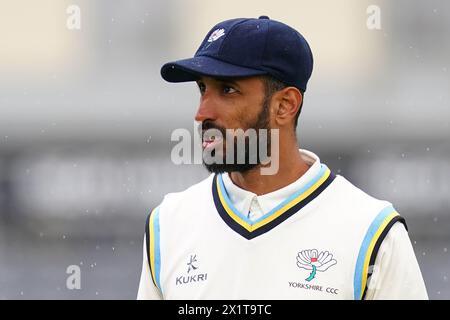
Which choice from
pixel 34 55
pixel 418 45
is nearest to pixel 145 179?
pixel 34 55

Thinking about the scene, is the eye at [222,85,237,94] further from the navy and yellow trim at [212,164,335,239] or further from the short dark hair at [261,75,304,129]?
the navy and yellow trim at [212,164,335,239]

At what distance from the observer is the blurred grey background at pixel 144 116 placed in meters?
8.59

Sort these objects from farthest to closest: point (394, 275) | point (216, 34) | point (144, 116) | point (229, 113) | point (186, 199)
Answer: point (144, 116)
point (186, 199)
point (216, 34)
point (229, 113)
point (394, 275)

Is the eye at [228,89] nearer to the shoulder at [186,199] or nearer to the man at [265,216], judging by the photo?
the man at [265,216]

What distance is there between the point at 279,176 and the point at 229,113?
25 centimetres

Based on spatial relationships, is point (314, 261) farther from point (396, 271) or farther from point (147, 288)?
point (147, 288)

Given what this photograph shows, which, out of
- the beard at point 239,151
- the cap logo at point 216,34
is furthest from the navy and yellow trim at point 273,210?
the cap logo at point 216,34

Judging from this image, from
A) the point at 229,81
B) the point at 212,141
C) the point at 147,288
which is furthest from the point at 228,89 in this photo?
the point at 147,288

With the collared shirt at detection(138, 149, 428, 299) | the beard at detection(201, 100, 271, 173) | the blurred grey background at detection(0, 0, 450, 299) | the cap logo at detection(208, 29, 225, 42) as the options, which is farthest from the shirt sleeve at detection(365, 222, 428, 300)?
the blurred grey background at detection(0, 0, 450, 299)

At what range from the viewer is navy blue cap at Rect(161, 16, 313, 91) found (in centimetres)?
311

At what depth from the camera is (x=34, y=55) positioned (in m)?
9.63

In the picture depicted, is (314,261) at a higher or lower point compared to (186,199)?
lower

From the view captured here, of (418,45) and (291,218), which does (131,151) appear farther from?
(291,218)

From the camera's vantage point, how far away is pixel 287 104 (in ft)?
10.6
